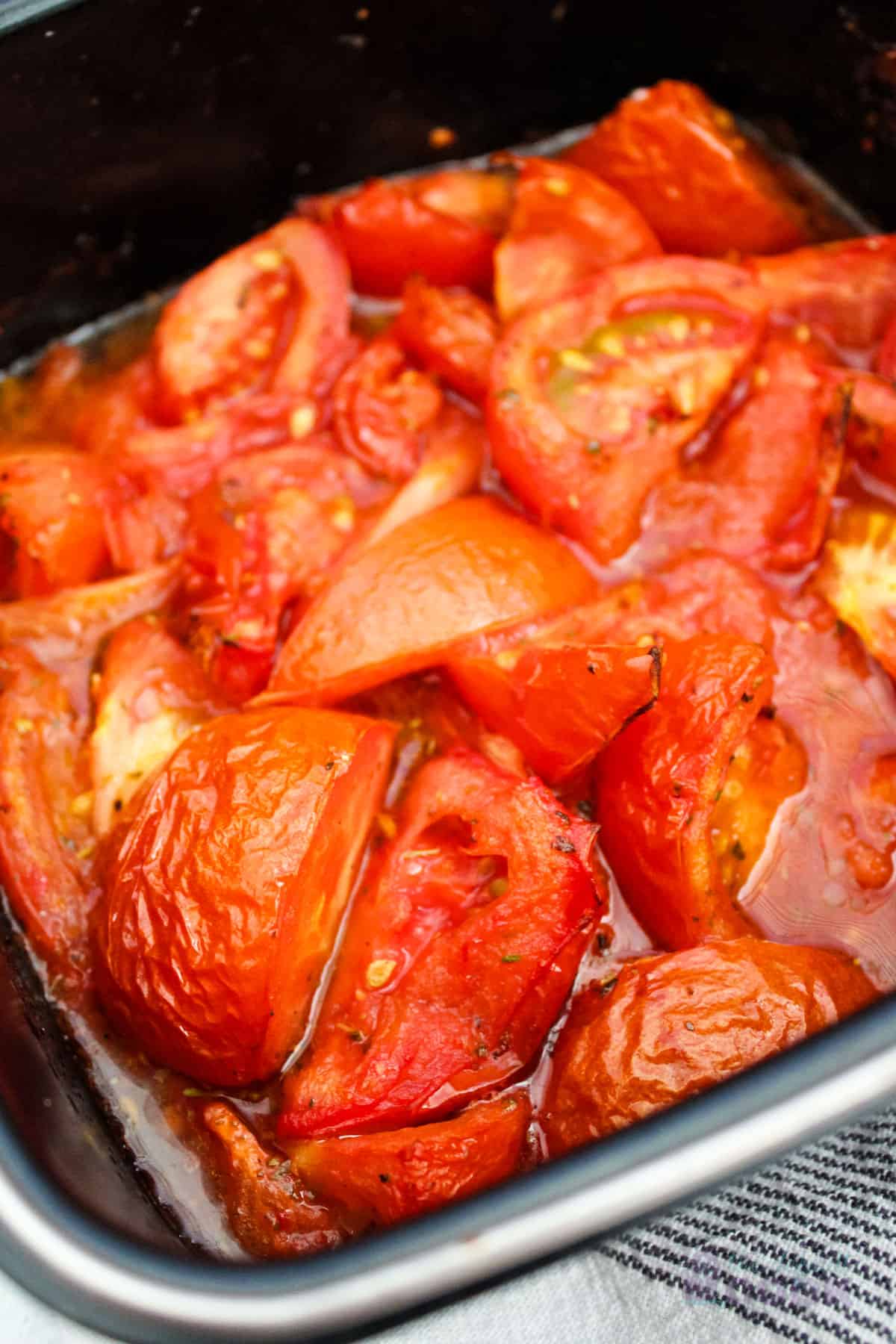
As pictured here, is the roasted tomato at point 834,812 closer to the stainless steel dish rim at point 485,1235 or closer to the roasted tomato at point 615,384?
the roasted tomato at point 615,384

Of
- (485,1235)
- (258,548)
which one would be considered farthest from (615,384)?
(485,1235)

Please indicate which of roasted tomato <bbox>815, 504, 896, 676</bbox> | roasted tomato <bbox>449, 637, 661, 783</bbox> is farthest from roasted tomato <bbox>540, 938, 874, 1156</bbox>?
roasted tomato <bbox>815, 504, 896, 676</bbox>

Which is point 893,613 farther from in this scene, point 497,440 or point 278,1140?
point 278,1140

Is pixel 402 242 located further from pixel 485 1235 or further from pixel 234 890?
pixel 485 1235

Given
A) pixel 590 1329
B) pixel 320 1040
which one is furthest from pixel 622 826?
pixel 590 1329

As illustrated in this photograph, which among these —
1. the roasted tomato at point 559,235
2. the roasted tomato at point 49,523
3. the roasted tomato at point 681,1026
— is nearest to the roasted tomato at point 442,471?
the roasted tomato at point 559,235

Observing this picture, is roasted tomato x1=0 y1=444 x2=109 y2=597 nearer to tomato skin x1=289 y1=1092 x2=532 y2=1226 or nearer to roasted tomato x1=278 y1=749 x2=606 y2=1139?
roasted tomato x1=278 y1=749 x2=606 y2=1139
